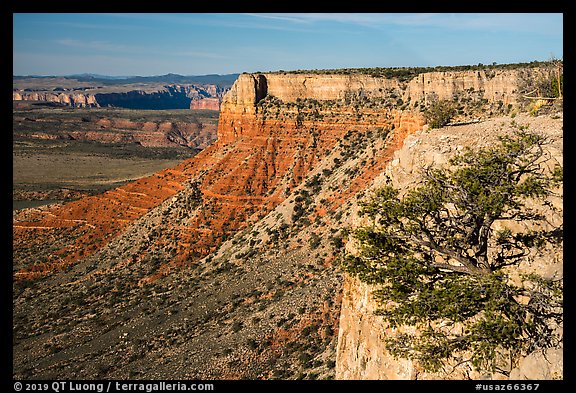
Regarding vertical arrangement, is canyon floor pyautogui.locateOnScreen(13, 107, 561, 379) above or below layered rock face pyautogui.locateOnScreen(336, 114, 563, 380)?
below

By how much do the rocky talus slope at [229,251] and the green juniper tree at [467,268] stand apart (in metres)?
4.01

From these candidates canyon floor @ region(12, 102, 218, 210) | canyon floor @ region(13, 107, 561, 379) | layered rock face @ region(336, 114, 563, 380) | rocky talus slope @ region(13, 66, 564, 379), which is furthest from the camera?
canyon floor @ region(12, 102, 218, 210)

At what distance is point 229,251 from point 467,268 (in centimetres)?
3089

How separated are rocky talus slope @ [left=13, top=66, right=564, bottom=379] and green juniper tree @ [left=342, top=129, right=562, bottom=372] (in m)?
4.01

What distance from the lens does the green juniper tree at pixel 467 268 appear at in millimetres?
8828

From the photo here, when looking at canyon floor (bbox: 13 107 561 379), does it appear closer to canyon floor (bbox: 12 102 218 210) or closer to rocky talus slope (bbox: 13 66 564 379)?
rocky talus slope (bbox: 13 66 564 379)

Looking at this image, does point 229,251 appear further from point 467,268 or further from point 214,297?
point 467,268

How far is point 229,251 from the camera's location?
3950cm

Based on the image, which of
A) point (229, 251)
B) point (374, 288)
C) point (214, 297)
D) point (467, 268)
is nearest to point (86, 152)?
point (229, 251)

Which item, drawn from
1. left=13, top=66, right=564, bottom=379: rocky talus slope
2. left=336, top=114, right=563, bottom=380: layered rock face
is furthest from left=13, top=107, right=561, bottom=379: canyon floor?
left=336, top=114, right=563, bottom=380: layered rock face

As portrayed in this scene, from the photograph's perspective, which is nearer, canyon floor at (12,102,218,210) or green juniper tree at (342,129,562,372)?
green juniper tree at (342,129,562,372)

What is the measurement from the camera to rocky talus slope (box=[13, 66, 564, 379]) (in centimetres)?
2639
